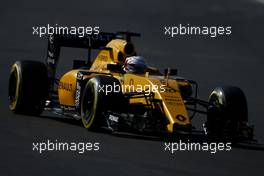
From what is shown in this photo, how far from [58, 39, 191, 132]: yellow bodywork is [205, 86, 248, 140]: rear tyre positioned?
55 cm

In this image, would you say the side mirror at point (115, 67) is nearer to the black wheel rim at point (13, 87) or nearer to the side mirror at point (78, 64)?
the side mirror at point (78, 64)

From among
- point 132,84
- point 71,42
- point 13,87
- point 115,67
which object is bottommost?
point 132,84

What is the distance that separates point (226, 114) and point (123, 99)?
4.81ft

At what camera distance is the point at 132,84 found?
1375 centimetres

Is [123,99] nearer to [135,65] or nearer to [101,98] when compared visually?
[101,98]

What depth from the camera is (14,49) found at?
95.4 ft

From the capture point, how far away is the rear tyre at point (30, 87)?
15.0 meters

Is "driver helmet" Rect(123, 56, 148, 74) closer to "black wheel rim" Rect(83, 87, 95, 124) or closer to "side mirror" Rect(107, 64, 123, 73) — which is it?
"side mirror" Rect(107, 64, 123, 73)

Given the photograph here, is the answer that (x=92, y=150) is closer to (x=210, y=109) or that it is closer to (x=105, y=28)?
(x=210, y=109)

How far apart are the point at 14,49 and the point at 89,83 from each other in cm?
1578

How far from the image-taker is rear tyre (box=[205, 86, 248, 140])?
515 inches

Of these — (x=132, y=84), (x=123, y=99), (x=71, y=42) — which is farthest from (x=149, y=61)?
(x=123, y=99)

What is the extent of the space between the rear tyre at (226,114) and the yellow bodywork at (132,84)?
1.80 ft

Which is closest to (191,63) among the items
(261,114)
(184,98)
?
(261,114)
